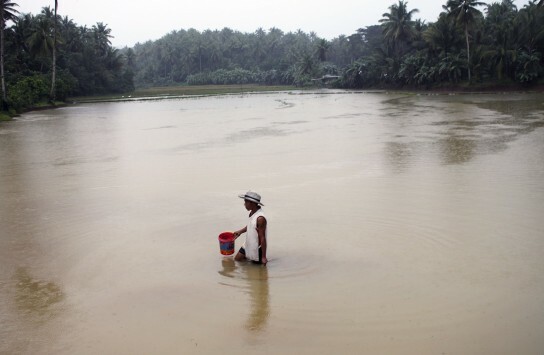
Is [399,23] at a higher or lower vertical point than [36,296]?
higher

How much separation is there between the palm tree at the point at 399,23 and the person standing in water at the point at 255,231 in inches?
2172

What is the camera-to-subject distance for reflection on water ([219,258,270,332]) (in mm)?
4512

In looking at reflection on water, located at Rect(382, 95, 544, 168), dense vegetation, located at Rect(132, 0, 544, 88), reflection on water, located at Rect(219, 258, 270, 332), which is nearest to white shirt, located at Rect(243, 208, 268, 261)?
reflection on water, located at Rect(219, 258, 270, 332)

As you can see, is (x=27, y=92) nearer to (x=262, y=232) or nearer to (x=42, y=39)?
(x=42, y=39)

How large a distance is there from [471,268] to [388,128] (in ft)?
49.3

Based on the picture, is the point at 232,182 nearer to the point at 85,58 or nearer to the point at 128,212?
the point at 128,212

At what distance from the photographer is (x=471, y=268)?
5484mm

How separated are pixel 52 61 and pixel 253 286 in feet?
177

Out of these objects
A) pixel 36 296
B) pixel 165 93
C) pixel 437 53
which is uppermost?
pixel 437 53

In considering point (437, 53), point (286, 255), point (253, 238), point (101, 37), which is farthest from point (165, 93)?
point (253, 238)

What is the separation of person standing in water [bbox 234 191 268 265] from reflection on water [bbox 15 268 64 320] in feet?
6.65

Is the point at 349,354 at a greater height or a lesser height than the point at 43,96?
lesser

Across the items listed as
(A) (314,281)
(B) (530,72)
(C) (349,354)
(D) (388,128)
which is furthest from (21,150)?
(B) (530,72)

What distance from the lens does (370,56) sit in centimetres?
6506
